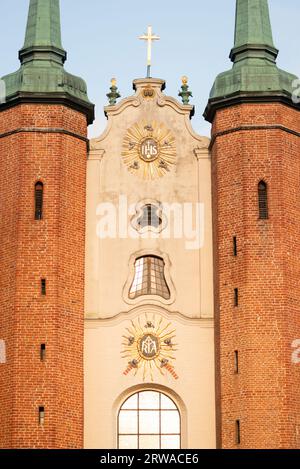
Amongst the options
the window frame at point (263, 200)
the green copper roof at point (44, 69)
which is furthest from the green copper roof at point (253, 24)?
the green copper roof at point (44, 69)

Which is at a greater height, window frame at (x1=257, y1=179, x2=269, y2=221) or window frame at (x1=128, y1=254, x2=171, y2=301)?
window frame at (x1=257, y1=179, x2=269, y2=221)

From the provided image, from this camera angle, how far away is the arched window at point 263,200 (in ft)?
139

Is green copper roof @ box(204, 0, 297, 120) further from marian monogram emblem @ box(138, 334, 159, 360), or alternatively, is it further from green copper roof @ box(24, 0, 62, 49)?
marian monogram emblem @ box(138, 334, 159, 360)

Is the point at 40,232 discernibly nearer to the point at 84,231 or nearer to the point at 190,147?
the point at 84,231

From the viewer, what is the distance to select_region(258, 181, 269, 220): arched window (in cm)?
4222

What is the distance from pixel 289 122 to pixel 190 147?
3.11 m

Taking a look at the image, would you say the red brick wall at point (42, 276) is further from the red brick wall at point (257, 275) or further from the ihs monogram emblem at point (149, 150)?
the red brick wall at point (257, 275)

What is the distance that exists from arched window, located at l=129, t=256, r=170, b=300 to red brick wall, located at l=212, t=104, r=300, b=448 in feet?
5.42

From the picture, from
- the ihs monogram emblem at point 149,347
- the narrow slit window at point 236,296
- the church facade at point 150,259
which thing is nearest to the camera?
the church facade at point 150,259

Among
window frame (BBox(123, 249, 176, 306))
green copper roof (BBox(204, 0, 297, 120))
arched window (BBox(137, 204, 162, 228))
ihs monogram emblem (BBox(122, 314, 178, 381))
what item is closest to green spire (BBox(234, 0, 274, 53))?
green copper roof (BBox(204, 0, 297, 120))

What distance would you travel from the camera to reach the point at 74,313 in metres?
41.8

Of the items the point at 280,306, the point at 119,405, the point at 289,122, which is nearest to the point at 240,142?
the point at 289,122

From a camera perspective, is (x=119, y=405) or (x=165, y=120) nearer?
(x=119, y=405)

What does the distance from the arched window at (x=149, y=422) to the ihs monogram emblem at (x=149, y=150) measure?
6.76 metres
